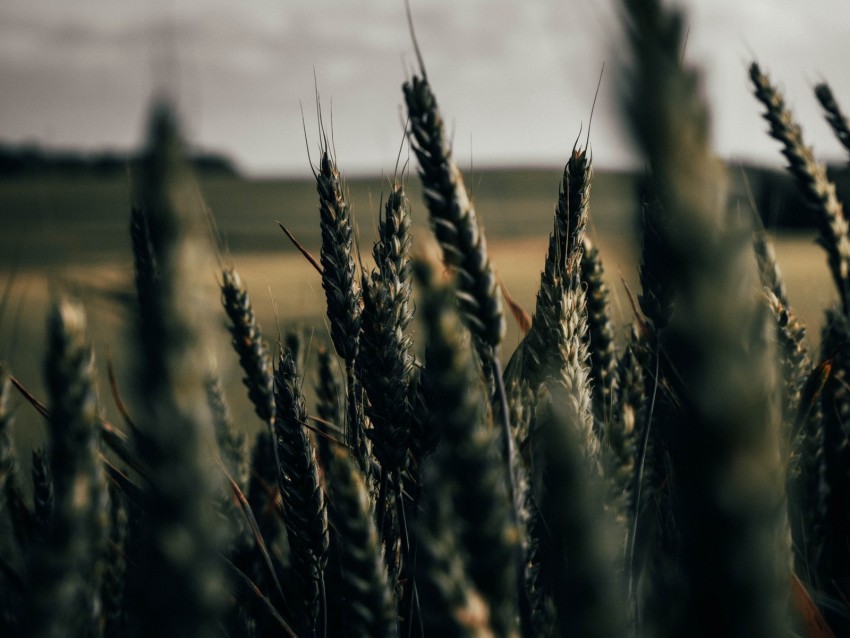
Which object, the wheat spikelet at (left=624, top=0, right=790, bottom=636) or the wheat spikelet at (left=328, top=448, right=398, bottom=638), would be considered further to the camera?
the wheat spikelet at (left=328, top=448, right=398, bottom=638)

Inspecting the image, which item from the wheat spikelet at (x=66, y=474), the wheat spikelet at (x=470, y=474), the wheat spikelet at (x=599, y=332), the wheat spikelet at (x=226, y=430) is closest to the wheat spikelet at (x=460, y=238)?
the wheat spikelet at (x=470, y=474)

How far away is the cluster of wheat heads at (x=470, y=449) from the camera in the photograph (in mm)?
240

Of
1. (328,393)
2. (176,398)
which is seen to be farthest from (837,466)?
(176,398)

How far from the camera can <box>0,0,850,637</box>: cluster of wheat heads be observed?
0.24 metres

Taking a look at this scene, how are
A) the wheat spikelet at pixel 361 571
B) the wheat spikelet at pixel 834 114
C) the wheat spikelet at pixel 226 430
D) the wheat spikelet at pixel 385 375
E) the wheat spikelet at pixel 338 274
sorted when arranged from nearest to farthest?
1. the wheat spikelet at pixel 361 571
2. the wheat spikelet at pixel 385 375
3. the wheat spikelet at pixel 338 274
4. the wheat spikelet at pixel 834 114
5. the wheat spikelet at pixel 226 430

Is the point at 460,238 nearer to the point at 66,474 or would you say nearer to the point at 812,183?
the point at 66,474

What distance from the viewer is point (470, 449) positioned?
0.92ft

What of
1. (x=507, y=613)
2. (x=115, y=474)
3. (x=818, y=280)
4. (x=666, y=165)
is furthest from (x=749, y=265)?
(x=818, y=280)

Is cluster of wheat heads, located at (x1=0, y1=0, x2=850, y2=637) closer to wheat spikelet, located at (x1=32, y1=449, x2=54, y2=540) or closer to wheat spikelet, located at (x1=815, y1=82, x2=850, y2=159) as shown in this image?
wheat spikelet, located at (x1=32, y1=449, x2=54, y2=540)

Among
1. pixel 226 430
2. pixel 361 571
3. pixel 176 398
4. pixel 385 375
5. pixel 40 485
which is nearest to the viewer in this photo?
pixel 176 398

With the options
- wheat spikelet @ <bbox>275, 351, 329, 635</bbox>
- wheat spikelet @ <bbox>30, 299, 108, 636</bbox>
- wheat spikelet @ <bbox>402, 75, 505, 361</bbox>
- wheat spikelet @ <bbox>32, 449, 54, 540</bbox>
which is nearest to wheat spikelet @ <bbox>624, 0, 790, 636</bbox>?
wheat spikelet @ <bbox>402, 75, 505, 361</bbox>

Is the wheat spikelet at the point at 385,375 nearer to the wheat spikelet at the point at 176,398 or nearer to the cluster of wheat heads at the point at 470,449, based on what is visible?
the cluster of wheat heads at the point at 470,449

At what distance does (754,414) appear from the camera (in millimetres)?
242

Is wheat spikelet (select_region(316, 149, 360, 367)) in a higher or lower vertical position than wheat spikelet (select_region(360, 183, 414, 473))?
higher
